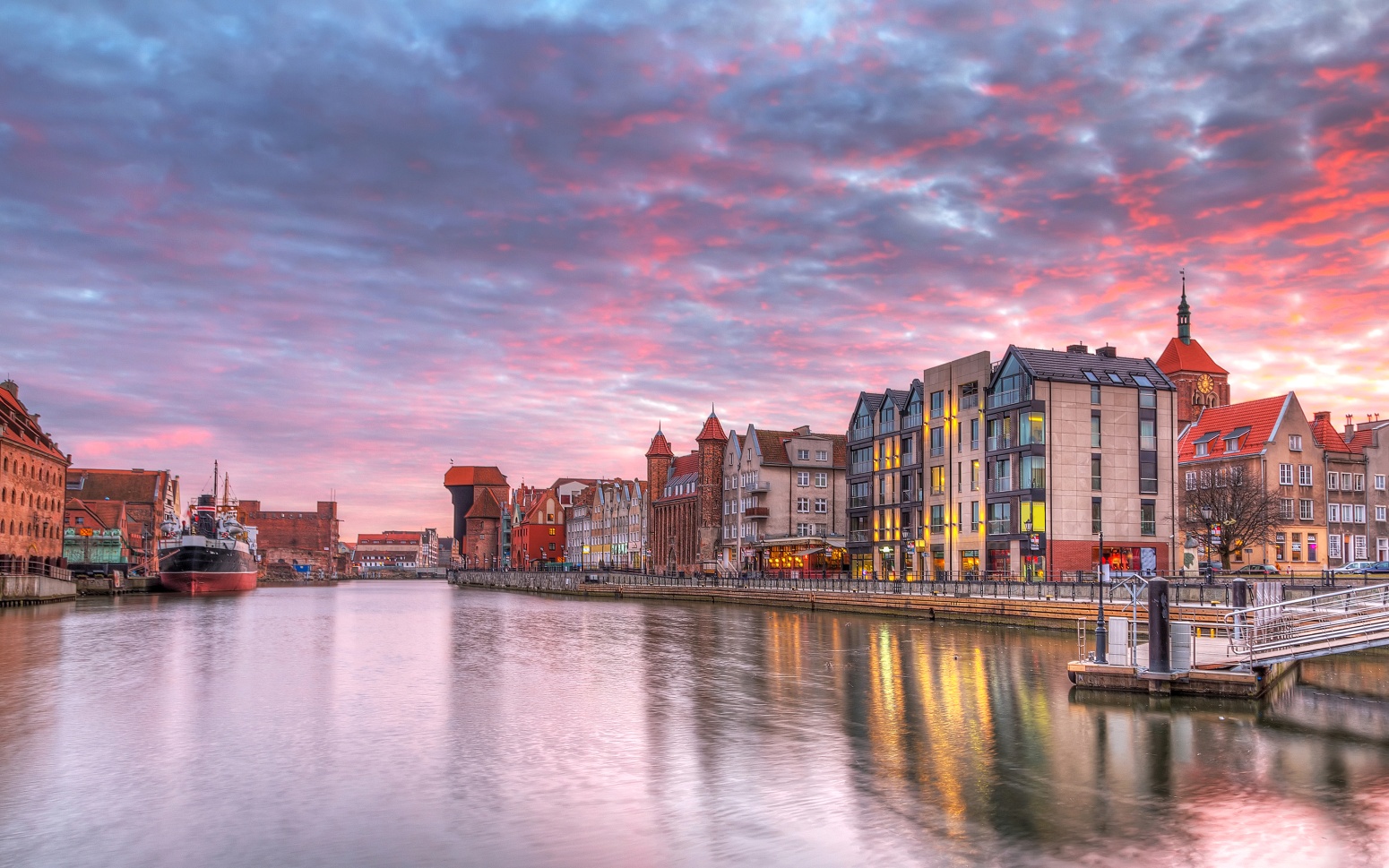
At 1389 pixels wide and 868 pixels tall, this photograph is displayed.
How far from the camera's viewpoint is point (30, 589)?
83938 millimetres

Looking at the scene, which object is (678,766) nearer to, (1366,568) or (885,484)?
(1366,568)

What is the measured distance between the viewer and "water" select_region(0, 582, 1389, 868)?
16453 mm

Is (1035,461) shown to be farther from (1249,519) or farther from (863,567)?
(863,567)

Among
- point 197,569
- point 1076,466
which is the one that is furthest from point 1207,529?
point 197,569

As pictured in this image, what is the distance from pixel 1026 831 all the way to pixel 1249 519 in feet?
235

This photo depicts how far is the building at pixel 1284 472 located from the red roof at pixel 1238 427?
10 cm

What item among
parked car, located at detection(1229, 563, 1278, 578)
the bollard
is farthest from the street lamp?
the bollard

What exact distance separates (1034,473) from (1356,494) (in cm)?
3649

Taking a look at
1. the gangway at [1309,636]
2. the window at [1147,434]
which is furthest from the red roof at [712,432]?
the gangway at [1309,636]

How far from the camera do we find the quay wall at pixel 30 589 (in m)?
79.2

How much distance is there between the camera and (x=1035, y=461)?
76.7m

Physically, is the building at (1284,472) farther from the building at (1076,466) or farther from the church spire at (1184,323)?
the church spire at (1184,323)

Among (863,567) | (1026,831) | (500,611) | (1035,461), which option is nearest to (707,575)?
(863,567)

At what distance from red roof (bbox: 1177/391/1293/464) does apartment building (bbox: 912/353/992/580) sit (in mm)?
21781
